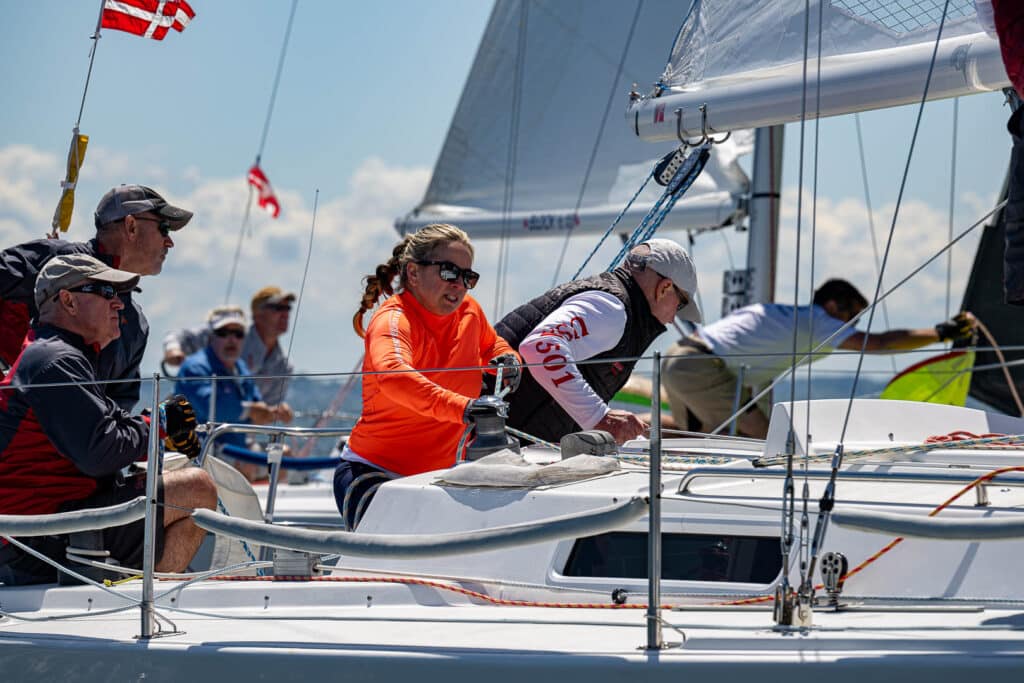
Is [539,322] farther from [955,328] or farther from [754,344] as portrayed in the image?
[955,328]

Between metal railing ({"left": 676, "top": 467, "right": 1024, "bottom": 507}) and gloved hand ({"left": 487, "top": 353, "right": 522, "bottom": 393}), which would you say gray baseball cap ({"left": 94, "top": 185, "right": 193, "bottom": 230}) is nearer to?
gloved hand ({"left": 487, "top": 353, "right": 522, "bottom": 393})

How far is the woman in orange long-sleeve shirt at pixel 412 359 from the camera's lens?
3.18m

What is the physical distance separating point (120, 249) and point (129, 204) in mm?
132

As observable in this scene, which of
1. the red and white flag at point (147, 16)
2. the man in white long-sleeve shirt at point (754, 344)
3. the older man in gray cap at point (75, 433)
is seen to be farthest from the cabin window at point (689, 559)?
the man in white long-sleeve shirt at point (754, 344)

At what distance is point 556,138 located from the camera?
955cm

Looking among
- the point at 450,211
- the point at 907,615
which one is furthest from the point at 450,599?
the point at 450,211

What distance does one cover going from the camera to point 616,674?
6.68 feet

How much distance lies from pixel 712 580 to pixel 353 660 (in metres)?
0.81

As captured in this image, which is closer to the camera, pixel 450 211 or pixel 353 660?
pixel 353 660

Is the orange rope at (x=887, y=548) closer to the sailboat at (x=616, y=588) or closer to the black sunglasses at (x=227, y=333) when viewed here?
the sailboat at (x=616, y=588)

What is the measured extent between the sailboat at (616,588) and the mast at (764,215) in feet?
15.1

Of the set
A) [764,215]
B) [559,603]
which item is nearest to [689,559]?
[559,603]

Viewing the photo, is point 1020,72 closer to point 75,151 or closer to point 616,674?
point 616,674

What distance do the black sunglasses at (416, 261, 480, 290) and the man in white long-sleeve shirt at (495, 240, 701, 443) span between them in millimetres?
277
